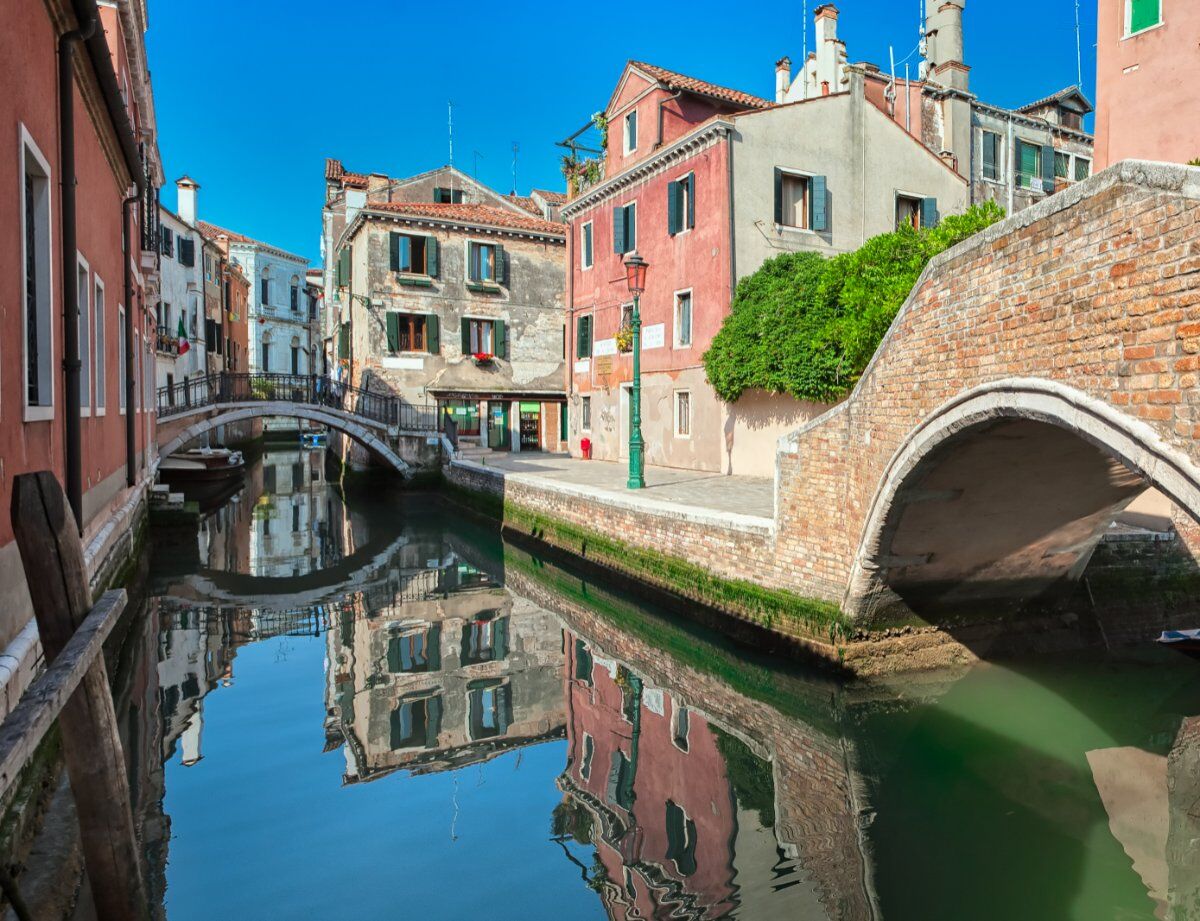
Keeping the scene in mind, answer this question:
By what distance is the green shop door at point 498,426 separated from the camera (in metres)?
25.2

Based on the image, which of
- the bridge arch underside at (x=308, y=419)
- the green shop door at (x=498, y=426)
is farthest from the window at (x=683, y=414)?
the green shop door at (x=498, y=426)

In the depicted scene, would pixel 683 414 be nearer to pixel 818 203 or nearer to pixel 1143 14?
pixel 818 203

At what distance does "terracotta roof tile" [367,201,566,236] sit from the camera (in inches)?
915

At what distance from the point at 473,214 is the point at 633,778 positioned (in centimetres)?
2144

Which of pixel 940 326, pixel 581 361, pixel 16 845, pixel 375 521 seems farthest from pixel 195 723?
pixel 581 361

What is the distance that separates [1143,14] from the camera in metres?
10.5

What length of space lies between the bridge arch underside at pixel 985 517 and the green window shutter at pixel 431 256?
750 inches

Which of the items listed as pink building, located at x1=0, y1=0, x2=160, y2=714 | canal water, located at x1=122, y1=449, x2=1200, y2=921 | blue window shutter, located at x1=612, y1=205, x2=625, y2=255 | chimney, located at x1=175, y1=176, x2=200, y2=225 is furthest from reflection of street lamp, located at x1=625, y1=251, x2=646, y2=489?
chimney, located at x1=175, y1=176, x2=200, y2=225

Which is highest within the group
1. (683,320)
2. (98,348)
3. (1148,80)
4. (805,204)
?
(805,204)

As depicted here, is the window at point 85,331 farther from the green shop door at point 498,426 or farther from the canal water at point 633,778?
the green shop door at point 498,426

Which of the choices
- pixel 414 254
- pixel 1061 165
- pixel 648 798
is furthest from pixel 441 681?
pixel 1061 165

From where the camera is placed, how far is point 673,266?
1745cm

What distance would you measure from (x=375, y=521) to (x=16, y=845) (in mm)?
15337

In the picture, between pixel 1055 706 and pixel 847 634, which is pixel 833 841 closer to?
pixel 847 634
